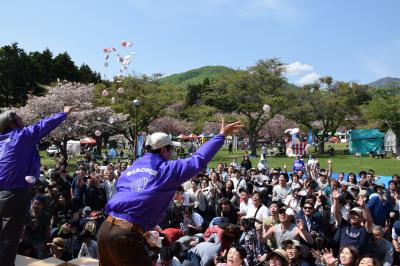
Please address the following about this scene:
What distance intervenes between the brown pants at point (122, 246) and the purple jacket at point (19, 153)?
123cm

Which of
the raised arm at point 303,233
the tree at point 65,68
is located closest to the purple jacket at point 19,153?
the raised arm at point 303,233

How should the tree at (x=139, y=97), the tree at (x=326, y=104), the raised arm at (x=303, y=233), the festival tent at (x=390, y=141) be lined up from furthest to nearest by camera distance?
the tree at (x=326, y=104) < the festival tent at (x=390, y=141) < the tree at (x=139, y=97) < the raised arm at (x=303, y=233)

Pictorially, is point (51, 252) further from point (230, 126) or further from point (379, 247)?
point (379, 247)

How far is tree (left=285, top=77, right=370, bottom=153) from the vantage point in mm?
39188

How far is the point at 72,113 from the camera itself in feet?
88.7

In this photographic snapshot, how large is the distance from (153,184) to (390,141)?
3989cm

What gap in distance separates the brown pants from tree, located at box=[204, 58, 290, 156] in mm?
33595

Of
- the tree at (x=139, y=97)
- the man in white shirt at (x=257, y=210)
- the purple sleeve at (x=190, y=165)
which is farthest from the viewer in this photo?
the tree at (x=139, y=97)

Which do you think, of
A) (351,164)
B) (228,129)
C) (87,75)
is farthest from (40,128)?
(87,75)

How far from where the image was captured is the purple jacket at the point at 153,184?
261 cm

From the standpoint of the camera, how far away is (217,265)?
5.00 meters

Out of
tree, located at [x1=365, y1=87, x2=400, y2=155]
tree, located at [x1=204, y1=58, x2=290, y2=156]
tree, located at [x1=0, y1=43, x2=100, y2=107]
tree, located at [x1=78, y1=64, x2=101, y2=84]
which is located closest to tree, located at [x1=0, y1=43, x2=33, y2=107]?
tree, located at [x1=0, y1=43, x2=100, y2=107]

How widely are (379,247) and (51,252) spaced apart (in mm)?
4926

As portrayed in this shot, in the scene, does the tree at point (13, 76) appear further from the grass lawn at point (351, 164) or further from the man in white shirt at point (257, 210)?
the man in white shirt at point (257, 210)
